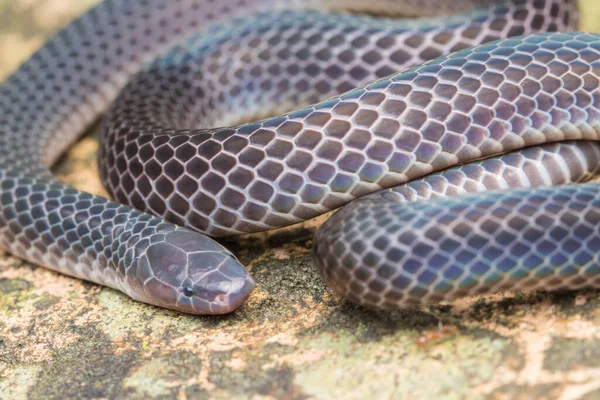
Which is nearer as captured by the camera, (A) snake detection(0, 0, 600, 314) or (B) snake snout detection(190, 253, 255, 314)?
(A) snake detection(0, 0, 600, 314)

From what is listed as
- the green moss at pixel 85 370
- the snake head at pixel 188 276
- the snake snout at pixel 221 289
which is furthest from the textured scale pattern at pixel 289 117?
the green moss at pixel 85 370

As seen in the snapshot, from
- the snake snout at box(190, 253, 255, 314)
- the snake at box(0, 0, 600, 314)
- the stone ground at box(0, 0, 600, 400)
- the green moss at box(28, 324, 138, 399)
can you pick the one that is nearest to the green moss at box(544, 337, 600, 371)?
the stone ground at box(0, 0, 600, 400)

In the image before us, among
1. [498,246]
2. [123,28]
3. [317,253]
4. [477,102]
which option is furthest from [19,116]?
[498,246]

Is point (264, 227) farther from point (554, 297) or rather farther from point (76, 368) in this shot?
point (554, 297)

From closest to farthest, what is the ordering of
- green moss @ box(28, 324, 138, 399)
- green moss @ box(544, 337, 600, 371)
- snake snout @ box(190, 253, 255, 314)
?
green moss @ box(544, 337, 600, 371) → green moss @ box(28, 324, 138, 399) → snake snout @ box(190, 253, 255, 314)

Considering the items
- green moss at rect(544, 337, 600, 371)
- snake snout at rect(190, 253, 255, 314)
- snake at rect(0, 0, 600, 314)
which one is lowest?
green moss at rect(544, 337, 600, 371)

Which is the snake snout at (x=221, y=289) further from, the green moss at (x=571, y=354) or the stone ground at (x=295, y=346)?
the green moss at (x=571, y=354)

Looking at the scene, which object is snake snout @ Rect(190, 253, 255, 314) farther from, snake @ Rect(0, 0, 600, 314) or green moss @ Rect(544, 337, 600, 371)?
green moss @ Rect(544, 337, 600, 371)
